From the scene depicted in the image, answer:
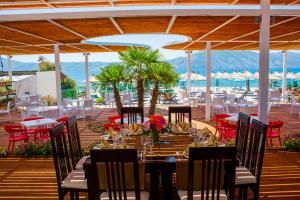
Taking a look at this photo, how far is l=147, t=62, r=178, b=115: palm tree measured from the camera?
22.6 ft

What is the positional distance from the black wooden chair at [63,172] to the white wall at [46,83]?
13.8 m

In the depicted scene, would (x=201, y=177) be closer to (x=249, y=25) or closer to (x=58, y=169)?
(x=58, y=169)

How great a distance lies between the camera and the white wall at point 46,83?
647 inches

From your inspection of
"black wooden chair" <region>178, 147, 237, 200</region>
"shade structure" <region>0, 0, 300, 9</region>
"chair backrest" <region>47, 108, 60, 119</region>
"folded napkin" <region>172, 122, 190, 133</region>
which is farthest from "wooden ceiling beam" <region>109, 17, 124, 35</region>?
"black wooden chair" <region>178, 147, 237, 200</region>

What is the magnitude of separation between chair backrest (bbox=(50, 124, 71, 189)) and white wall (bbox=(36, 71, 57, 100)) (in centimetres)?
1377

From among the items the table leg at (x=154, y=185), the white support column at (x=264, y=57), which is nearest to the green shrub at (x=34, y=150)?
the table leg at (x=154, y=185)

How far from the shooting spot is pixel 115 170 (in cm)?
262

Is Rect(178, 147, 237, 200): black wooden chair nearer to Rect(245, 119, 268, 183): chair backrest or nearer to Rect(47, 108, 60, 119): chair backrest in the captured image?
Rect(245, 119, 268, 183): chair backrest

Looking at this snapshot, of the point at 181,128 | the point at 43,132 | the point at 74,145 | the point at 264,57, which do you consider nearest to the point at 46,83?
the point at 43,132

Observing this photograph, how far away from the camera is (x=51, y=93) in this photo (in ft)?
54.4

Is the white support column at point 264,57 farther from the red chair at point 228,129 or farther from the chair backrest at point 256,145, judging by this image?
the chair backrest at point 256,145

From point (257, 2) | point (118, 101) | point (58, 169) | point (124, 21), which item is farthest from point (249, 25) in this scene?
point (58, 169)

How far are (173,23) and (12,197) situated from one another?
14.0ft

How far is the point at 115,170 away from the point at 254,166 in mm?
1750
